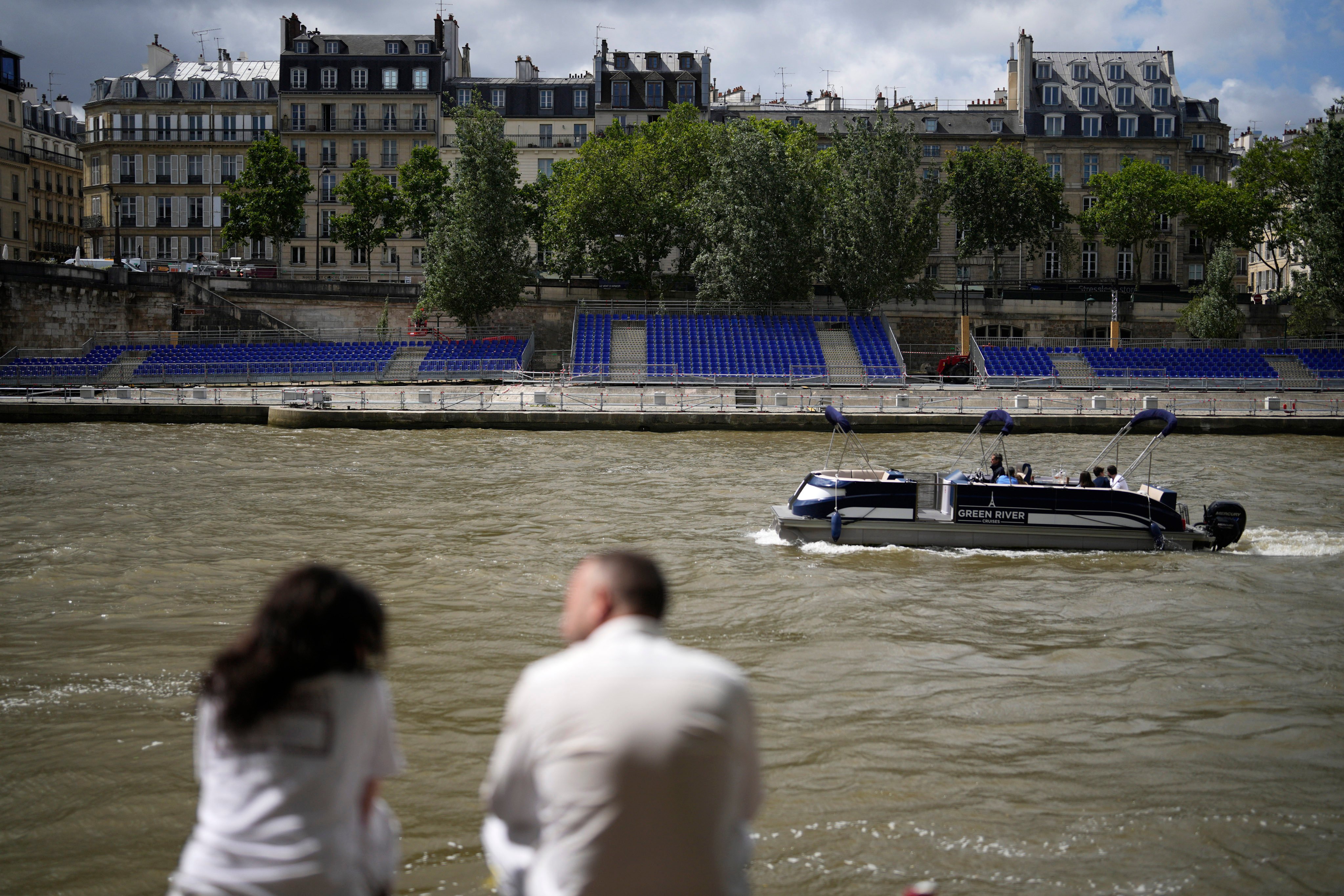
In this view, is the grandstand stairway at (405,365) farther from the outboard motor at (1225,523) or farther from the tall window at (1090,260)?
the tall window at (1090,260)

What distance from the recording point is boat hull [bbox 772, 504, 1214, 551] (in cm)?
2106

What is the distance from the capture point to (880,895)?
816 centimetres

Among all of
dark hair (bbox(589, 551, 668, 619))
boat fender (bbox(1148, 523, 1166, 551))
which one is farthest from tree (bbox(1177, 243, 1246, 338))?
dark hair (bbox(589, 551, 668, 619))

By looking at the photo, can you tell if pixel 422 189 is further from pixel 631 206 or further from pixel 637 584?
pixel 637 584

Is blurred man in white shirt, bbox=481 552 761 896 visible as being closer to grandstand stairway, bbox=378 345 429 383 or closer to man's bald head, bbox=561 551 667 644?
man's bald head, bbox=561 551 667 644

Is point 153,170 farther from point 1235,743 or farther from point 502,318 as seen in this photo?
point 1235,743

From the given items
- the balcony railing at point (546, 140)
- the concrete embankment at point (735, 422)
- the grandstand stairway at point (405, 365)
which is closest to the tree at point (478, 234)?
the grandstand stairway at point (405, 365)

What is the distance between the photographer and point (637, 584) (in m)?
3.63

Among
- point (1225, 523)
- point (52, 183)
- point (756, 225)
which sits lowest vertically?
point (1225, 523)

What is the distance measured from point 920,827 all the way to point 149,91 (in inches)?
3511

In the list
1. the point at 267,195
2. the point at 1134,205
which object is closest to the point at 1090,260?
the point at 1134,205

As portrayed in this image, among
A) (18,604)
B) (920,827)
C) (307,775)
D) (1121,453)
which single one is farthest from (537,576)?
(1121,453)

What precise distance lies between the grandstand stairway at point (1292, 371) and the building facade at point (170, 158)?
205ft

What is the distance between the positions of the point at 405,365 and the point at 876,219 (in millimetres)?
25333
